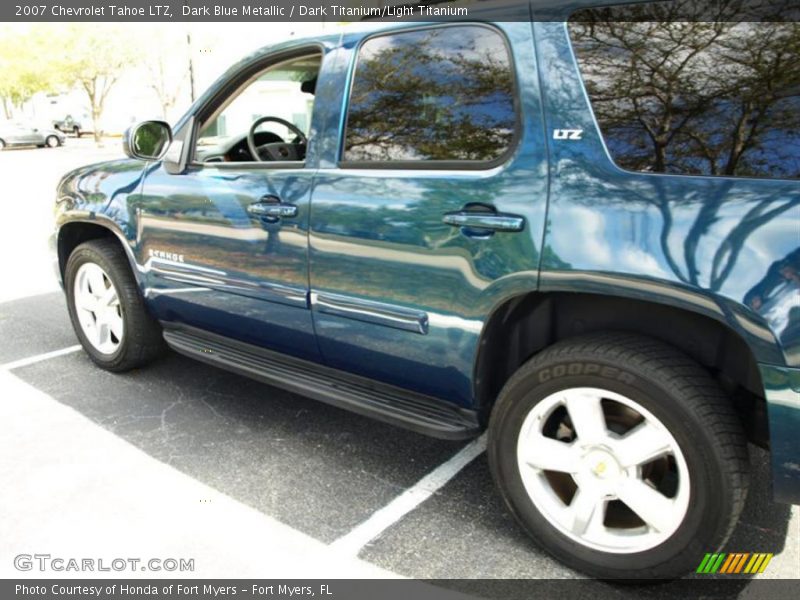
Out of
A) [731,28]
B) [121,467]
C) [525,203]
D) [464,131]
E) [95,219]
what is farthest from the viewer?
[95,219]

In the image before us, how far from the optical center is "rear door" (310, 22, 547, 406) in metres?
2.25

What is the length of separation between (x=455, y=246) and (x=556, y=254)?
14.8 inches

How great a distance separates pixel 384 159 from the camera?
8.57 ft

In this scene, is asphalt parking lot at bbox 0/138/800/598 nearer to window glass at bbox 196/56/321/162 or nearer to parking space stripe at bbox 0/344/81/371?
parking space stripe at bbox 0/344/81/371

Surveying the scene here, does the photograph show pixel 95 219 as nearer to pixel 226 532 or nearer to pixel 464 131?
pixel 226 532

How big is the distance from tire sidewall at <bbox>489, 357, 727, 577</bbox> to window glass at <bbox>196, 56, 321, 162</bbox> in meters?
1.71

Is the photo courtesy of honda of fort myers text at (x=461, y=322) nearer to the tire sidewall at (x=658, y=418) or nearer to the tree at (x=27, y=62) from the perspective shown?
the tire sidewall at (x=658, y=418)

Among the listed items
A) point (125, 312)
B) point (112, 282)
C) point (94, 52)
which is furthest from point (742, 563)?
point (94, 52)

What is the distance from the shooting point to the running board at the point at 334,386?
8.38 ft

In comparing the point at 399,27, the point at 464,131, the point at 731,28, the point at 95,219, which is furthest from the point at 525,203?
the point at 95,219

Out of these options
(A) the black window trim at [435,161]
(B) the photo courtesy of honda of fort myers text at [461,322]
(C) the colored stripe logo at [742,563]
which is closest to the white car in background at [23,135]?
(B) the photo courtesy of honda of fort myers text at [461,322]

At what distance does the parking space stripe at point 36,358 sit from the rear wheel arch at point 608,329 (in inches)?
124

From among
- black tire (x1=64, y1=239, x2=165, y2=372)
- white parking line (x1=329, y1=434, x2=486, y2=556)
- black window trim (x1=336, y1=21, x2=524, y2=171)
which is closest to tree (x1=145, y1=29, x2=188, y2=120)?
black tire (x1=64, y1=239, x2=165, y2=372)

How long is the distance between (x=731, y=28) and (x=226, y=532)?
2416mm
